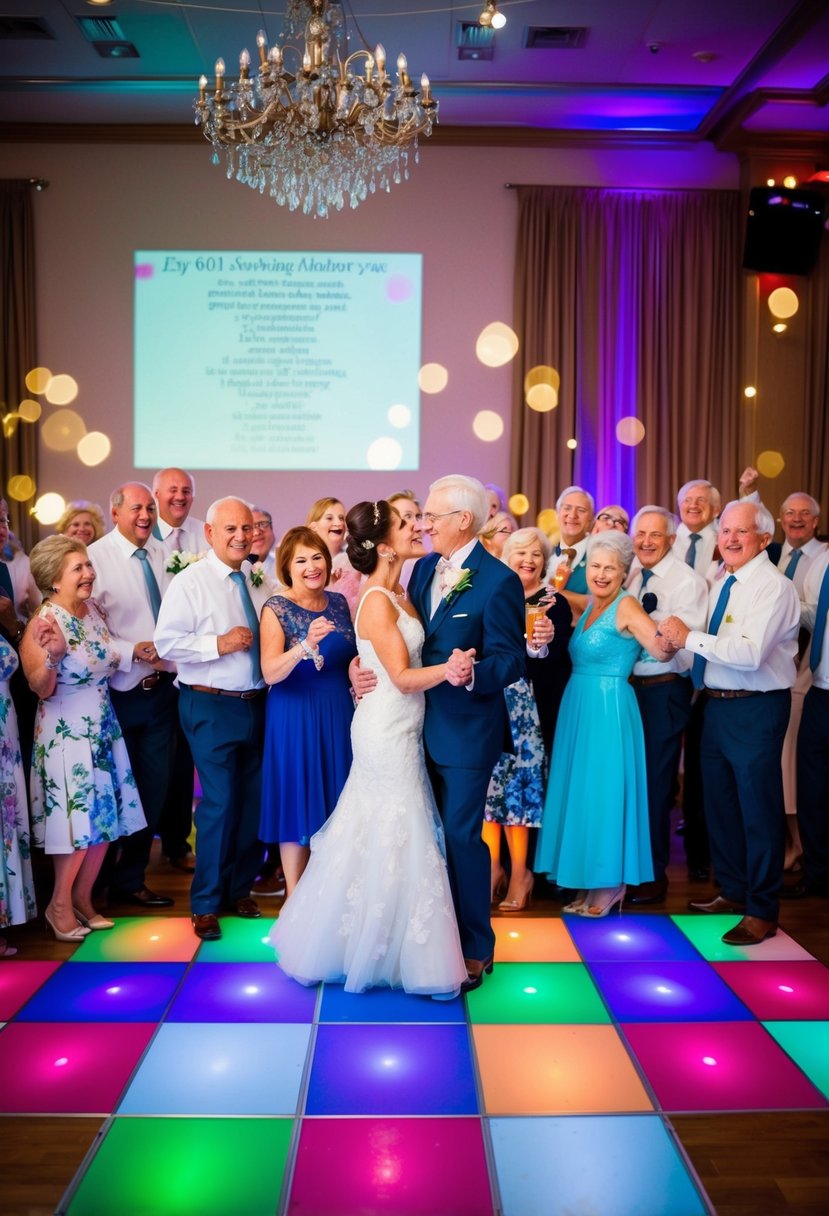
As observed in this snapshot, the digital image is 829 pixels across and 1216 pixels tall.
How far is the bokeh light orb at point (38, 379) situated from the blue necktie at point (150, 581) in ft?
15.2

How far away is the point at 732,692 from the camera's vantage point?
411 cm

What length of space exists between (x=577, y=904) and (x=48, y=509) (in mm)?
5879

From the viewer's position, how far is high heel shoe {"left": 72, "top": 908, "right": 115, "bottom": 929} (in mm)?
4117

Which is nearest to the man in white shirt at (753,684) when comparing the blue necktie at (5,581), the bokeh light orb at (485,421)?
the blue necktie at (5,581)

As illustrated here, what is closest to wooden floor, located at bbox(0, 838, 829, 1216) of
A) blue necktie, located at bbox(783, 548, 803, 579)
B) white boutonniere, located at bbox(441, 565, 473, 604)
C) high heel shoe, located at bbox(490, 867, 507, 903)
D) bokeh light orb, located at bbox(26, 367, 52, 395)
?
white boutonniere, located at bbox(441, 565, 473, 604)

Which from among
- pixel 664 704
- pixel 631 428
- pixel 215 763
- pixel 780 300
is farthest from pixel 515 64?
pixel 215 763

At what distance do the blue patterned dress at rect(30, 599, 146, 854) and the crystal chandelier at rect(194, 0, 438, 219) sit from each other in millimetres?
2512

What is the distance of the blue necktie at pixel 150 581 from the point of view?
4.52m

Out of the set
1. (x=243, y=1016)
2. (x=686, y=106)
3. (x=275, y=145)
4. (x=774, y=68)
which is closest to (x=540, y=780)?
(x=243, y=1016)

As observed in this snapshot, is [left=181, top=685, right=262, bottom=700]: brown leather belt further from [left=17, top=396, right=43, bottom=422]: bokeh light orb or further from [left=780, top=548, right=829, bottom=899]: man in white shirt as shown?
[left=17, top=396, right=43, bottom=422]: bokeh light orb

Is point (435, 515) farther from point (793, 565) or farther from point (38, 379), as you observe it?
A: point (38, 379)

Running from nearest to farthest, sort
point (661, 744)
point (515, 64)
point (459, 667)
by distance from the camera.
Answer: point (459, 667), point (661, 744), point (515, 64)

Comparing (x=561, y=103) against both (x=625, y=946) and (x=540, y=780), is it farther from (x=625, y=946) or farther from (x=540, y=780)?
(x=625, y=946)

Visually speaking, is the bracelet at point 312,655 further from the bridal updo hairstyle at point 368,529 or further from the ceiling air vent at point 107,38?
the ceiling air vent at point 107,38
